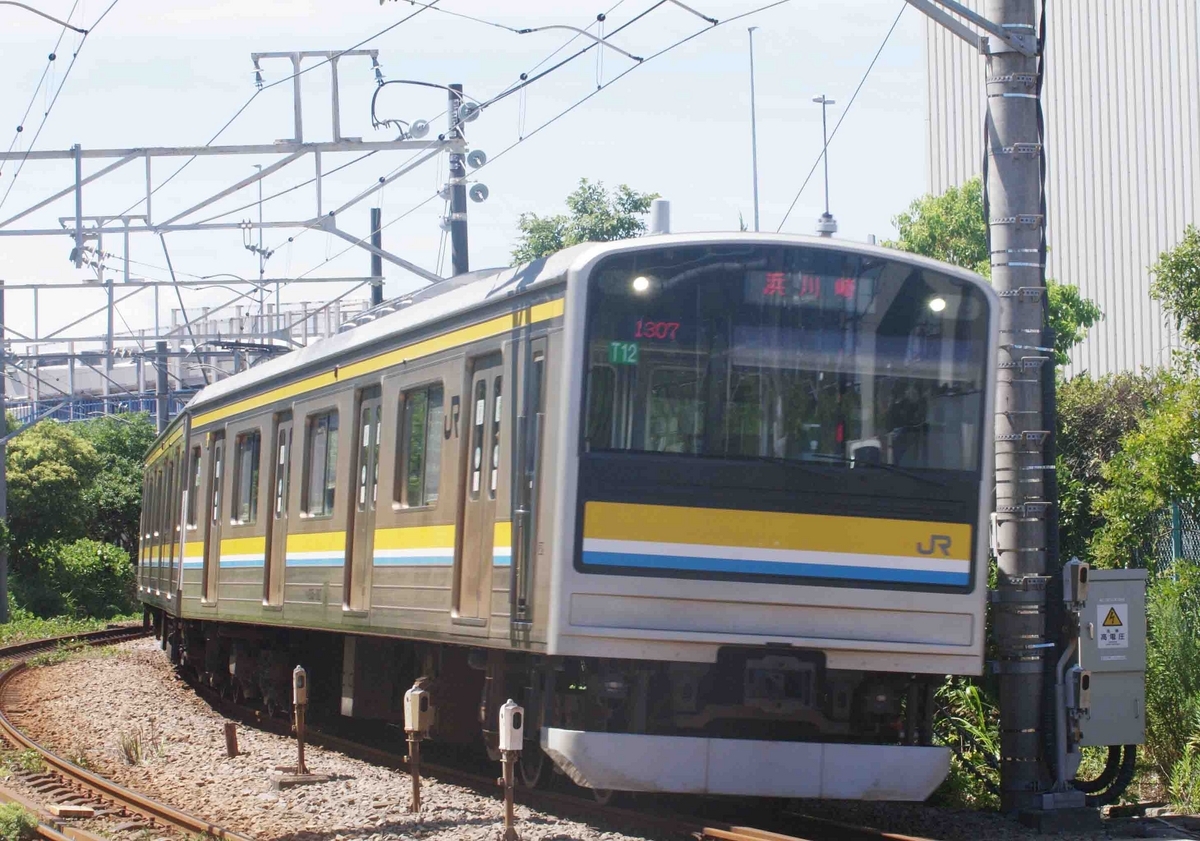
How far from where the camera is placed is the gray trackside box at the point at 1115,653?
30.1 ft

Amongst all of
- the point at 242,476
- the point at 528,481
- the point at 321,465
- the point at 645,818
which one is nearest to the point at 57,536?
the point at 242,476

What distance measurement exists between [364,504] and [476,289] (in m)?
2.13

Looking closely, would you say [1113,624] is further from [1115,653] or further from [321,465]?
[321,465]

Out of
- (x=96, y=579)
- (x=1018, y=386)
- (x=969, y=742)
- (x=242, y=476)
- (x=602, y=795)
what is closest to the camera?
(x=602, y=795)

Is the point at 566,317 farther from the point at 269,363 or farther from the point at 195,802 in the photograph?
the point at 269,363

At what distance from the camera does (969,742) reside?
1092 centimetres

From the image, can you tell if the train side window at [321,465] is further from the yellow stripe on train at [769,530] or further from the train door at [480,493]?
the yellow stripe on train at [769,530]

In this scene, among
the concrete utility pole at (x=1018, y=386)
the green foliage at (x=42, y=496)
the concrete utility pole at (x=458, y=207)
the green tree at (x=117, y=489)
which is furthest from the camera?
the green tree at (x=117, y=489)

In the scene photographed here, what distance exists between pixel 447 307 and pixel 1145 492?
23.2 ft

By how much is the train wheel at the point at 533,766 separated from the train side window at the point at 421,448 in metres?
1.63

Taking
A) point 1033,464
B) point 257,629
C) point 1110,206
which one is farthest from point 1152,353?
point 1033,464

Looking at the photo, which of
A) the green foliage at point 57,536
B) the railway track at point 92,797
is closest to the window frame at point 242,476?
the railway track at point 92,797

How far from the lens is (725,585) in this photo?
8.19 metres

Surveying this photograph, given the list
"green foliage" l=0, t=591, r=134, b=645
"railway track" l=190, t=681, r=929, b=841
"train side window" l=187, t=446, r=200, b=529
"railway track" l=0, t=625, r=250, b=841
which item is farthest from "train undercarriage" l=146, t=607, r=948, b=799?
"green foliage" l=0, t=591, r=134, b=645
